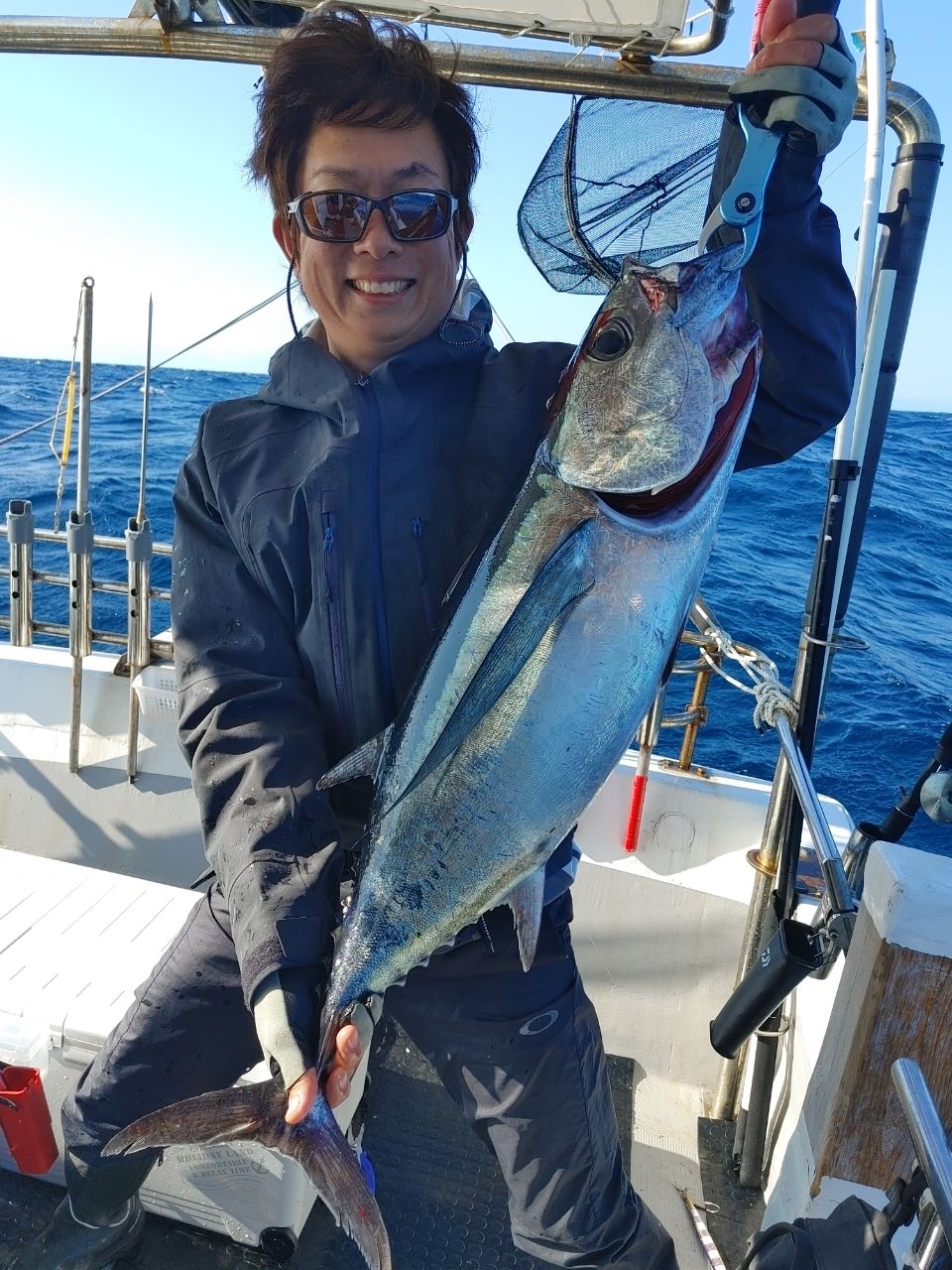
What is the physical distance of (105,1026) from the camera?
214 cm

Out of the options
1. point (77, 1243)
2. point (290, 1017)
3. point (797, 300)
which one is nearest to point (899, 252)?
point (797, 300)

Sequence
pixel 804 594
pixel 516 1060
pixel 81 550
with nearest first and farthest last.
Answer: pixel 516 1060
pixel 81 550
pixel 804 594

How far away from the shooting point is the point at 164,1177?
229 centimetres

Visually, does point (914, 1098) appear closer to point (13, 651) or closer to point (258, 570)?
point (258, 570)

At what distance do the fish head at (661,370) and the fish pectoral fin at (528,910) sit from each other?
0.76 metres

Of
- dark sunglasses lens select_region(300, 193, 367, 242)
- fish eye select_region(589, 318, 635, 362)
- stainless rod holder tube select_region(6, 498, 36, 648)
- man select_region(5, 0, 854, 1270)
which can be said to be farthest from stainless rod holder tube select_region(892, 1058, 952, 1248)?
stainless rod holder tube select_region(6, 498, 36, 648)

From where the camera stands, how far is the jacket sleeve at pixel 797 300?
57.4 inches

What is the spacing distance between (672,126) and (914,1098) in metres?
2.45

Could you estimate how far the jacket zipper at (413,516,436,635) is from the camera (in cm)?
175

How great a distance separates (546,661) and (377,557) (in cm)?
51

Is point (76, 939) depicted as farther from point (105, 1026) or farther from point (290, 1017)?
point (290, 1017)

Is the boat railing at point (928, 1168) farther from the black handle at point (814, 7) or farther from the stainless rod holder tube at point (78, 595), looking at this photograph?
the stainless rod holder tube at point (78, 595)

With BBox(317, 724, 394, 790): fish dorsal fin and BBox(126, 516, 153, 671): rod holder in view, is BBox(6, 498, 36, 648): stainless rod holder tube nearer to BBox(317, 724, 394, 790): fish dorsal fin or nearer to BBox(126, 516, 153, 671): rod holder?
BBox(126, 516, 153, 671): rod holder

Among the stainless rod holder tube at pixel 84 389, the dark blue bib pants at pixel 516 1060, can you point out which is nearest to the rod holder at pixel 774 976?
the dark blue bib pants at pixel 516 1060
